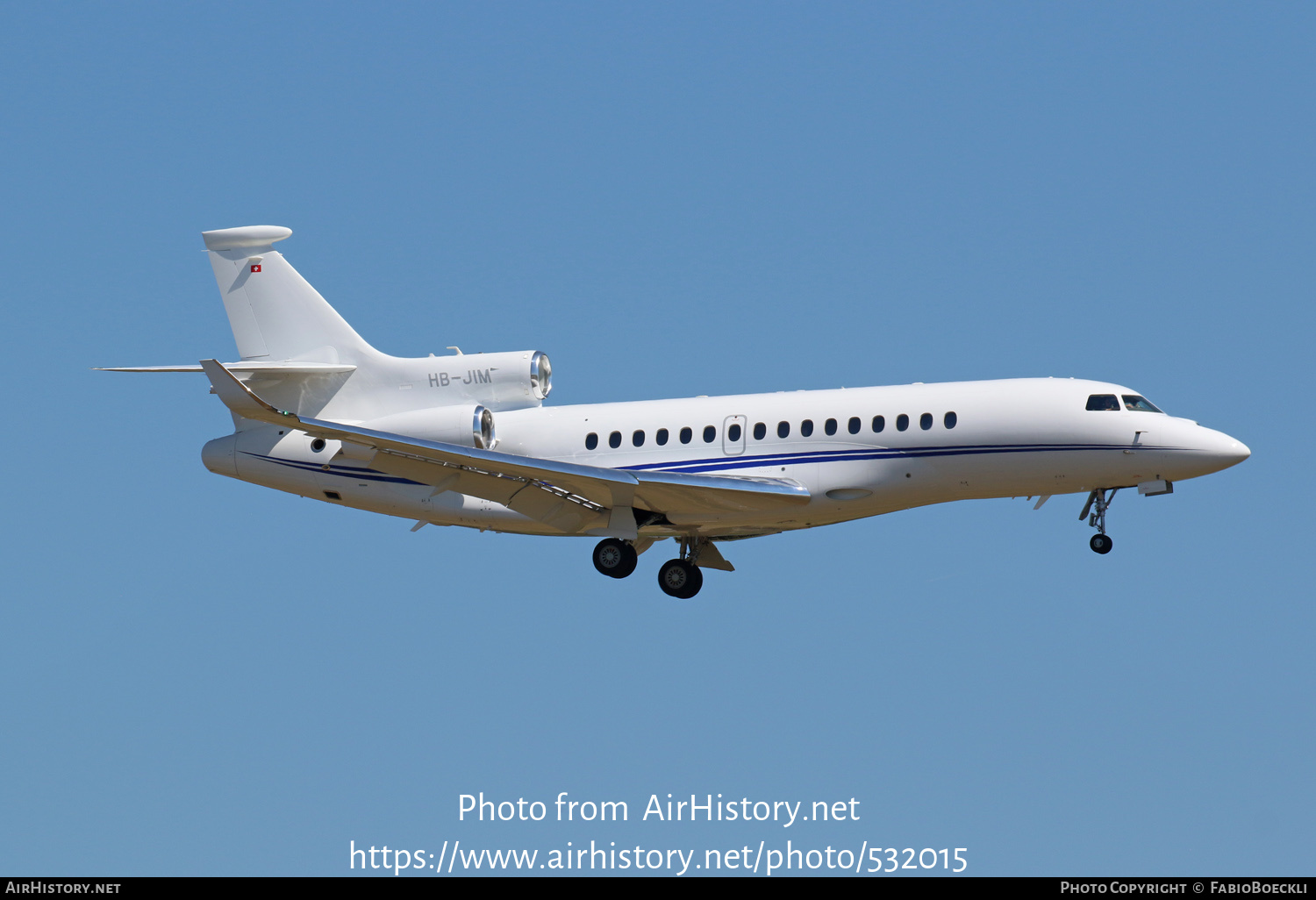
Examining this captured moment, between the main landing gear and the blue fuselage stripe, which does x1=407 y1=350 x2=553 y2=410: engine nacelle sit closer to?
the blue fuselage stripe

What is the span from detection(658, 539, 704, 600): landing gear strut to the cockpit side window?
852cm

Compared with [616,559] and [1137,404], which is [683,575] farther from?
[1137,404]

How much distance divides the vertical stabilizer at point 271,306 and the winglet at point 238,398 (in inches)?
253

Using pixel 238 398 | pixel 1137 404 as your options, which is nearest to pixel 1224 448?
pixel 1137 404

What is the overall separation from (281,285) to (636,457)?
8.35 m

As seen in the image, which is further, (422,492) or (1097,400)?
(422,492)

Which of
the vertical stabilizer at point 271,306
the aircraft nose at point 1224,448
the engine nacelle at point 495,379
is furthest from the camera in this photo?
the vertical stabilizer at point 271,306

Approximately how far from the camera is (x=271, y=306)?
3111cm

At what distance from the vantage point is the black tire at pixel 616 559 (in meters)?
28.4

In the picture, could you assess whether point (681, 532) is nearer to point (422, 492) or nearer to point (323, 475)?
point (422, 492)

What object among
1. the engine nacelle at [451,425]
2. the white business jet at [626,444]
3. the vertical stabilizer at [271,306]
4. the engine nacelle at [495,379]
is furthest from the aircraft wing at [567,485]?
the vertical stabilizer at [271,306]

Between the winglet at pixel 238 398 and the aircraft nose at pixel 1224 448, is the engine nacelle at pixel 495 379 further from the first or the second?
the aircraft nose at pixel 1224 448

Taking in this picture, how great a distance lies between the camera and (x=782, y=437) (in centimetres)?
2741

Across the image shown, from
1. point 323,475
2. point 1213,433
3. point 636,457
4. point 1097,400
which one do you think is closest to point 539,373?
point 636,457
